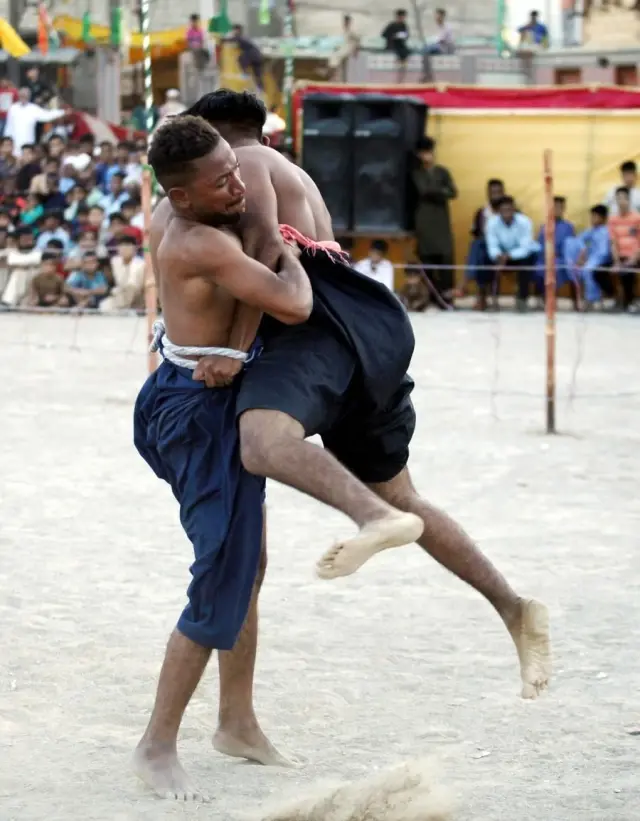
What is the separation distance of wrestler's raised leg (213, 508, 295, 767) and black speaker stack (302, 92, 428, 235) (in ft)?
48.0

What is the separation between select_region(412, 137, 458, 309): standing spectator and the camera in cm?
1845

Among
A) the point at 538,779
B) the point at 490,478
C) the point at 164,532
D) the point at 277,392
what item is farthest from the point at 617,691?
the point at 490,478

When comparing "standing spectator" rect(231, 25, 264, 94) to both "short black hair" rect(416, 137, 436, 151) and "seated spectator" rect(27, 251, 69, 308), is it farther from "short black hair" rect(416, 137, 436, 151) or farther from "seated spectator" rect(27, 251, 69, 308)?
"seated spectator" rect(27, 251, 69, 308)

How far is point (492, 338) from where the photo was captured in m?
15.4

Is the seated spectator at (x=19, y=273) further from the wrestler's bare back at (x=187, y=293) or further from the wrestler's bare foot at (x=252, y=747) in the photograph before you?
the wrestler's bare back at (x=187, y=293)

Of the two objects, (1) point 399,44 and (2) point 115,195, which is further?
(1) point 399,44

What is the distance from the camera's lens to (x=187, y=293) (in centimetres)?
381

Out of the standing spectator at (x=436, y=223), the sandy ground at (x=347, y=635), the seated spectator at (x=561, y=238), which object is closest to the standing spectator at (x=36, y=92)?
the standing spectator at (x=436, y=223)

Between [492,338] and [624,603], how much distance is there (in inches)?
387

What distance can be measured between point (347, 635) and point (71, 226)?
14130mm

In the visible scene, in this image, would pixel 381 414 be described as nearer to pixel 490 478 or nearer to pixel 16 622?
pixel 16 622

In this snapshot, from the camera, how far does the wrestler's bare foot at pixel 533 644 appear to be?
4.03m

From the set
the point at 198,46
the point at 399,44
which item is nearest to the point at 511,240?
the point at 399,44

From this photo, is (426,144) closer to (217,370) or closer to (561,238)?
(561,238)
